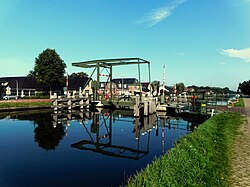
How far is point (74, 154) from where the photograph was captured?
6930 millimetres

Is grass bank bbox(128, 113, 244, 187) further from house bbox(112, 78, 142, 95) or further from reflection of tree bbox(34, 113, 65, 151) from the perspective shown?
house bbox(112, 78, 142, 95)

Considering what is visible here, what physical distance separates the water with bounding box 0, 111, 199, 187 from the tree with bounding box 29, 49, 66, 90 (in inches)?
1319

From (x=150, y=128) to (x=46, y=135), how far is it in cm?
590

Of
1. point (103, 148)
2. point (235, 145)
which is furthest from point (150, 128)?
point (235, 145)

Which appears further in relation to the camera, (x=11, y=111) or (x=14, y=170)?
(x=11, y=111)

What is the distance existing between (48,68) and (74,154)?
3967 cm

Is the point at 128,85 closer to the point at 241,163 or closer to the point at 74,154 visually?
the point at 74,154

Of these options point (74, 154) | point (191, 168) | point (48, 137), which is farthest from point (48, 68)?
point (191, 168)

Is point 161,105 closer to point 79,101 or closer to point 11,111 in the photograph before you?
point 79,101

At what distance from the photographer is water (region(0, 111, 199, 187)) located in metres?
4.93

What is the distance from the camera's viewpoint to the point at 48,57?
43562 millimetres

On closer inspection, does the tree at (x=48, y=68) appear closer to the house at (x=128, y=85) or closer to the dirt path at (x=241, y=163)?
the house at (x=128, y=85)

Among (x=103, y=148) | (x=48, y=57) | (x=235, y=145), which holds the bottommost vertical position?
(x=103, y=148)

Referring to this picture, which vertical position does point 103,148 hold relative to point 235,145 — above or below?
below
